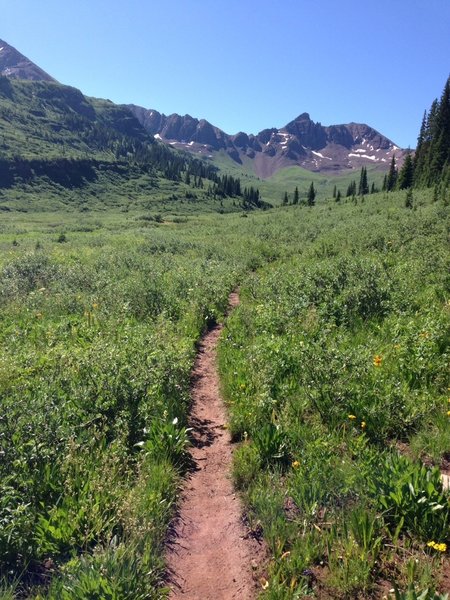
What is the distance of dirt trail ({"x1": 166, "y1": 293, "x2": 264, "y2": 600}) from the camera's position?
143 inches

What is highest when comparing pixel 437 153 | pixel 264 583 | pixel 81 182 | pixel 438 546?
pixel 437 153

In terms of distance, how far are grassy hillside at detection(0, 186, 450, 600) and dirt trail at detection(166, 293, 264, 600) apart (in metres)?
0.21

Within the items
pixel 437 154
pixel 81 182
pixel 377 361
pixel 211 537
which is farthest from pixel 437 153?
pixel 81 182

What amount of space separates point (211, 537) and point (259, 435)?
4.24ft

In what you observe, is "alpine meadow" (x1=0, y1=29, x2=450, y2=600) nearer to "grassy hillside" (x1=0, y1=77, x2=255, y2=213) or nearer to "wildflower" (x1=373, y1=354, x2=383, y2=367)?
"wildflower" (x1=373, y1=354, x2=383, y2=367)

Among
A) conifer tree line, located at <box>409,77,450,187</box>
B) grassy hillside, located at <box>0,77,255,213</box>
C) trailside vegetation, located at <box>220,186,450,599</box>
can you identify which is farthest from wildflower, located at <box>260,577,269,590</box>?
grassy hillside, located at <box>0,77,255,213</box>

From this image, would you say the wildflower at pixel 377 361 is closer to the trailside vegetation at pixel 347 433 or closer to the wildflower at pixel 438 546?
the trailside vegetation at pixel 347 433

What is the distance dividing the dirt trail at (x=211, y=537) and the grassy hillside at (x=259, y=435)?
0.21 metres

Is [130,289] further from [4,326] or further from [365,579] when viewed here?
[365,579]

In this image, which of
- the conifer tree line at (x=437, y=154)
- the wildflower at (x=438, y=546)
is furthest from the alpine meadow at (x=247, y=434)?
the conifer tree line at (x=437, y=154)

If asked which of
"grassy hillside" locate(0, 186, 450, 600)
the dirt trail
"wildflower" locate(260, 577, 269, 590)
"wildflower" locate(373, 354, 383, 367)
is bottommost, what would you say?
the dirt trail

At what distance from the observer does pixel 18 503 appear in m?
3.98

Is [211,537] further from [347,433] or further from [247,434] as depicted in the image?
[347,433]

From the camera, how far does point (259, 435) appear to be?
16.8ft
